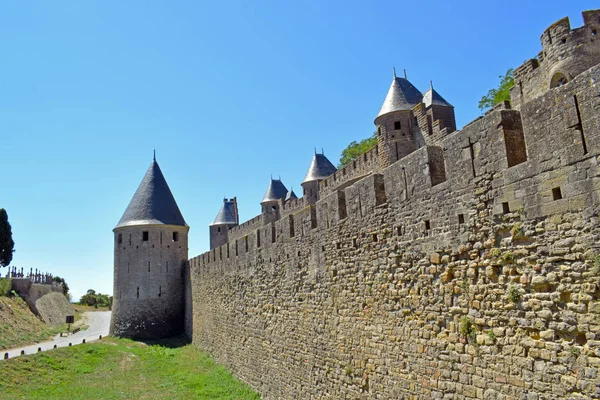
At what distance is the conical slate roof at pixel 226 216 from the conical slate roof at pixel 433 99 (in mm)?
24511

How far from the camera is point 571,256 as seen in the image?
392 centimetres

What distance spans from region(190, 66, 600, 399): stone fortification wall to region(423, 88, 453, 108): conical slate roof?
1375 cm

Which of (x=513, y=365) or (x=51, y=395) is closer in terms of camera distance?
(x=513, y=365)

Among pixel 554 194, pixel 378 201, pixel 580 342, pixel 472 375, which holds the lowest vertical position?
pixel 472 375

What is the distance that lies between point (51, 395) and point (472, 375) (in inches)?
478

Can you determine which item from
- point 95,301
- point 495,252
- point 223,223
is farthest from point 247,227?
point 95,301

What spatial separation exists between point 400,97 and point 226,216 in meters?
25.5

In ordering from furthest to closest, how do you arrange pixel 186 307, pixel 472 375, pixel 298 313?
pixel 186 307
pixel 298 313
pixel 472 375

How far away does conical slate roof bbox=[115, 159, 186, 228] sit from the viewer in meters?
23.6

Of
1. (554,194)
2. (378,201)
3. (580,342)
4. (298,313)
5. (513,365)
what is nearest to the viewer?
(580,342)

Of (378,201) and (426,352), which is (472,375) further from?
(378,201)

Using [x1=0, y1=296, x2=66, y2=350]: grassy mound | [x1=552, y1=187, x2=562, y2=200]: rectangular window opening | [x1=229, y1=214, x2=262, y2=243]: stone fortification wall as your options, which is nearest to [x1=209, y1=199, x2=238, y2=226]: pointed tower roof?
[x1=229, y1=214, x2=262, y2=243]: stone fortification wall

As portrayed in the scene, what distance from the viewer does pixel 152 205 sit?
24188 millimetres

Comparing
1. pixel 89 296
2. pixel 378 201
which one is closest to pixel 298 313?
pixel 378 201
